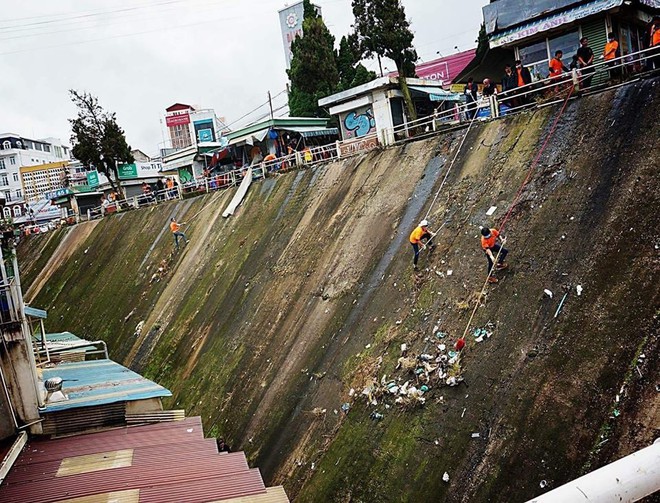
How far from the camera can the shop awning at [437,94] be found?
80.5 ft

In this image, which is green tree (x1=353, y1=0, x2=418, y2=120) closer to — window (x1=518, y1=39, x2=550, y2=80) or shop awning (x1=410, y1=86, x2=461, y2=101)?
shop awning (x1=410, y1=86, x2=461, y2=101)

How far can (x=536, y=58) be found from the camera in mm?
16359

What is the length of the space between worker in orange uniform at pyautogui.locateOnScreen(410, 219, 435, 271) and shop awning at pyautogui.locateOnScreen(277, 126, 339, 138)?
1982 centimetres

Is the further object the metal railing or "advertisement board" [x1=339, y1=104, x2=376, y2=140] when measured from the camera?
"advertisement board" [x1=339, y1=104, x2=376, y2=140]

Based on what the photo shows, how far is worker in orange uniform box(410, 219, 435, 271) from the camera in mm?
11492

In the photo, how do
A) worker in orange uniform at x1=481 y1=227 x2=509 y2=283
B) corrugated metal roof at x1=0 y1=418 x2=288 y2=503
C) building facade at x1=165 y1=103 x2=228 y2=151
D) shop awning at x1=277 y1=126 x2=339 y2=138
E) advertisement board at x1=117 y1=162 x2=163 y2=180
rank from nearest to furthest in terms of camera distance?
1. corrugated metal roof at x1=0 y1=418 x2=288 y2=503
2. worker in orange uniform at x1=481 y1=227 x2=509 y2=283
3. shop awning at x1=277 y1=126 x2=339 y2=138
4. building facade at x1=165 y1=103 x2=228 y2=151
5. advertisement board at x1=117 y1=162 x2=163 y2=180

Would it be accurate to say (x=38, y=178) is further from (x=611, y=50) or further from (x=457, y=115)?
(x=611, y=50)

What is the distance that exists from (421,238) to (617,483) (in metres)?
8.86

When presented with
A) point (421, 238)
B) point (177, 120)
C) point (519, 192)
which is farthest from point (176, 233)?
point (177, 120)

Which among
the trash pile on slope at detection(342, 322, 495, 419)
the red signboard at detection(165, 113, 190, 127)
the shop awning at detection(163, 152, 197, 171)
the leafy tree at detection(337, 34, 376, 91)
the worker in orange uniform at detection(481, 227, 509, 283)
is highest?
the red signboard at detection(165, 113, 190, 127)

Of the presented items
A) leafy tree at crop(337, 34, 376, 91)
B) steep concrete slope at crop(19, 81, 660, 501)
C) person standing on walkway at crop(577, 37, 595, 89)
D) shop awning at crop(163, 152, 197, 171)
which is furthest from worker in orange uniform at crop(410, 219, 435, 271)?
shop awning at crop(163, 152, 197, 171)

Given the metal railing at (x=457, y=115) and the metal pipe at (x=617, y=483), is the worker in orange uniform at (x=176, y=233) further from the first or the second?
the metal pipe at (x=617, y=483)

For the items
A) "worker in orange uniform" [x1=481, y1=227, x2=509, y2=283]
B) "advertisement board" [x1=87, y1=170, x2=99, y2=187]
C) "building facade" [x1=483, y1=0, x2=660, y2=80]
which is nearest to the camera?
"worker in orange uniform" [x1=481, y1=227, x2=509, y2=283]

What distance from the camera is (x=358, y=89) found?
24156mm
